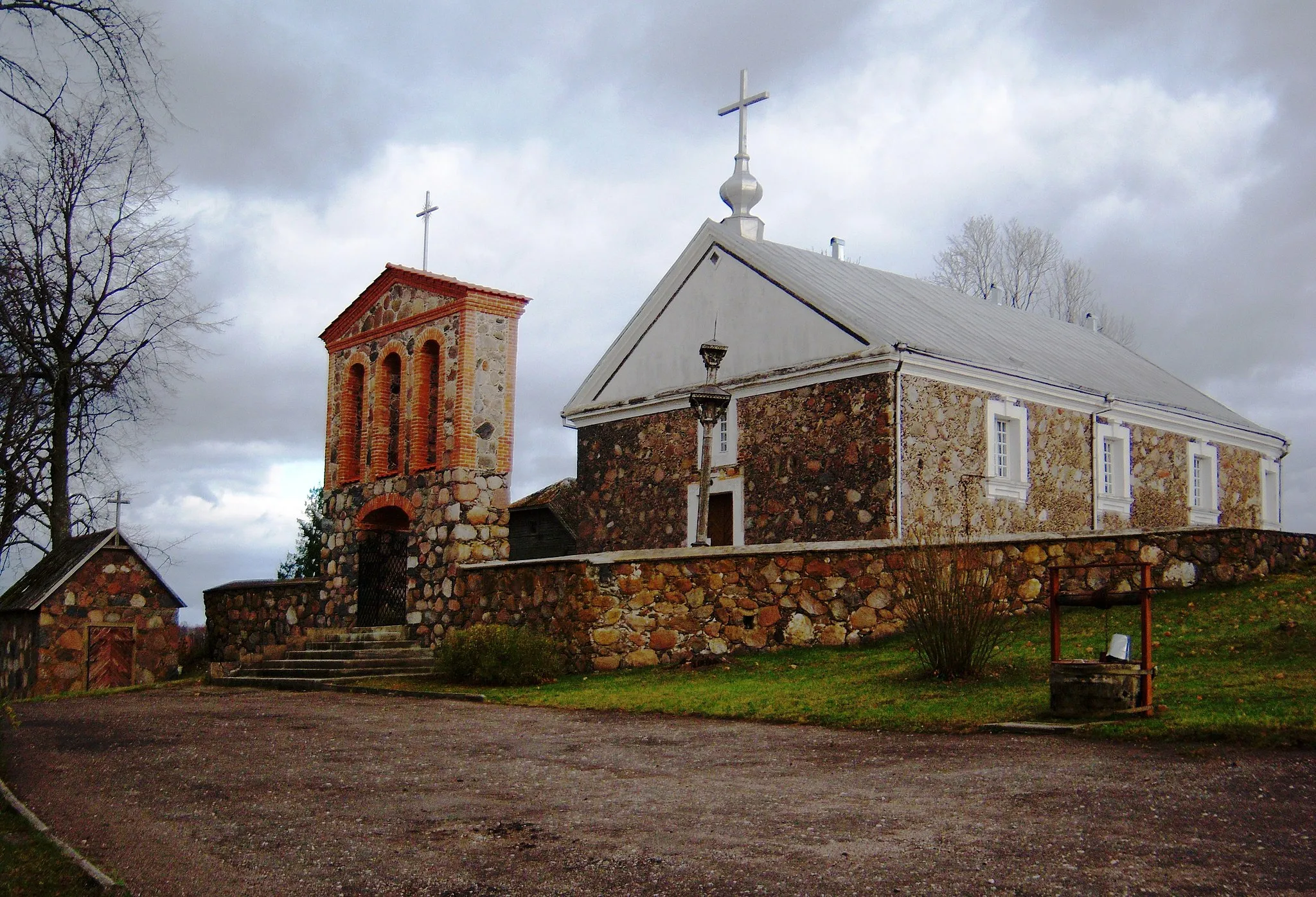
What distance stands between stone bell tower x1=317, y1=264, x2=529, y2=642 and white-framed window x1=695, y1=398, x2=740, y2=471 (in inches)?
199

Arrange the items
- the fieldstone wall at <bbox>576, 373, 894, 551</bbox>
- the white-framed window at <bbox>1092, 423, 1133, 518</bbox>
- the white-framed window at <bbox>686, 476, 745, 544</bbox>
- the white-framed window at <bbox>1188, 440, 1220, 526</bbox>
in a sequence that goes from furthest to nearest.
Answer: the white-framed window at <bbox>1188, 440, 1220, 526</bbox> < the white-framed window at <bbox>1092, 423, 1133, 518</bbox> < the white-framed window at <bbox>686, 476, 745, 544</bbox> < the fieldstone wall at <bbox>576, 373, 894, 551</bbox>

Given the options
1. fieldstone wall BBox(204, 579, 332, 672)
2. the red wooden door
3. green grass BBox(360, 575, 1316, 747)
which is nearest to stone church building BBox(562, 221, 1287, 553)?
green grass BBox(360, 575, 1316, 747)

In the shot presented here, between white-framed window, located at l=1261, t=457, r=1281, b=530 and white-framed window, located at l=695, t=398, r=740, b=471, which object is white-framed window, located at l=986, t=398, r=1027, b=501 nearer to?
white-framed window, located at l=695, t=398, r=740, b=471

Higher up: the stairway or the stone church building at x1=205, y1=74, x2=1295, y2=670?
the stone church building at x1=205, y1=74, x2=1295, y2=670

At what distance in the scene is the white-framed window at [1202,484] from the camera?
993 inches

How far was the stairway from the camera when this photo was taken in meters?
16.2

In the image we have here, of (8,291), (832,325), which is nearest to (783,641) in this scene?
(832,325)

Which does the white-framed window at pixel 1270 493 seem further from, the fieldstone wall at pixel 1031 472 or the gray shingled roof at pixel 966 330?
the fieldstone wall at pixel 1031 472

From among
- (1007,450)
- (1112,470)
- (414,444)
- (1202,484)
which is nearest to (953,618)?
(414,444)

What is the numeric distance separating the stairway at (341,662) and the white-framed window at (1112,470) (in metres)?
13.0

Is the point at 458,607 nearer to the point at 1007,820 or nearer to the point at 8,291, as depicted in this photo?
the point at 8,291

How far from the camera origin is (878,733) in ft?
31.1

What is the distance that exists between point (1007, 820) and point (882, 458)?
1295cm

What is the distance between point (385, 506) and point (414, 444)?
1172 mm
